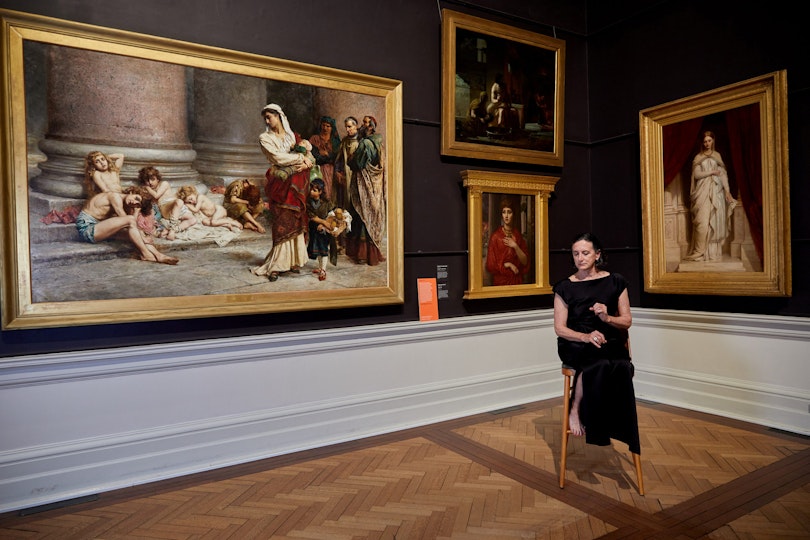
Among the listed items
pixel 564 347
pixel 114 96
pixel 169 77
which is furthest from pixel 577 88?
pixel 114 96

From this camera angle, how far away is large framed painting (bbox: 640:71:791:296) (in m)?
4.61

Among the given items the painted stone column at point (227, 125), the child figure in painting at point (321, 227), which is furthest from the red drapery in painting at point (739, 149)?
the painted stone column at point (227, 125)

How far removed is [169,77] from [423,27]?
99.6 inches

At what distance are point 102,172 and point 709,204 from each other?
17.5ft

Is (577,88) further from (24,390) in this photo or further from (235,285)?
(24,390)

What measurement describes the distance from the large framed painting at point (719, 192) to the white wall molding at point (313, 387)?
0.43m

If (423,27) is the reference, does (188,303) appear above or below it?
below

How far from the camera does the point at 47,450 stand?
11.9 feet

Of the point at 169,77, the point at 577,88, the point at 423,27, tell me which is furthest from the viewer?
the point at 577,88

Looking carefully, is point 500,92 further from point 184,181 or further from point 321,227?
point 184,181

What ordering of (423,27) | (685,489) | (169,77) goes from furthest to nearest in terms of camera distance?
(423,27) < (169,77) < (685,489)

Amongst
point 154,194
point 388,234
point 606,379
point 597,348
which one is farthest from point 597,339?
point 154,194

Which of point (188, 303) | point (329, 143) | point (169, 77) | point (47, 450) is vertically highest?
point (169, 77)

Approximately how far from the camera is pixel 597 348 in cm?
354
